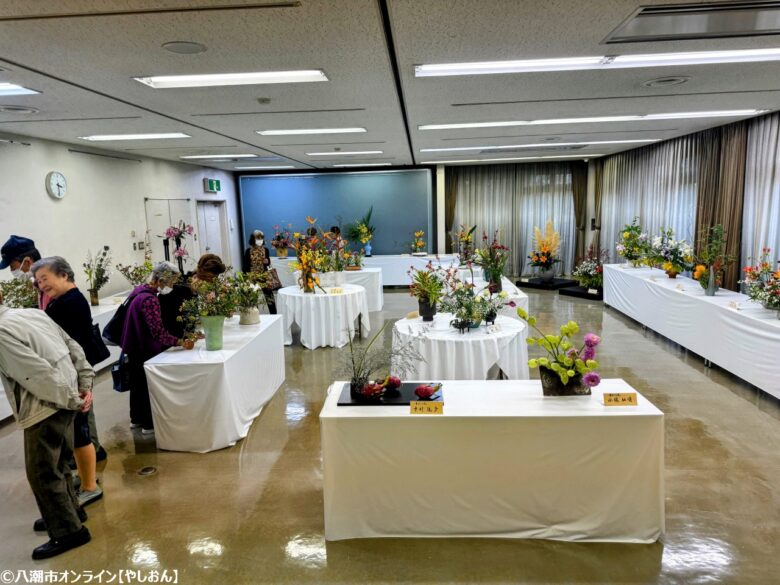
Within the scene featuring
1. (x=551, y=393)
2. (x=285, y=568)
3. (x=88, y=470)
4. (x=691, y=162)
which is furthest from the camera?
(x=691, y=162)

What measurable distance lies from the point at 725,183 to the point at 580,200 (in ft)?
17.2

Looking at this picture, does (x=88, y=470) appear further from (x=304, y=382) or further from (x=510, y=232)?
(x=510, y=232)

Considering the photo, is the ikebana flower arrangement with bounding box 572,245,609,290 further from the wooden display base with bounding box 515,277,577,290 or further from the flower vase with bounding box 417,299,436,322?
the flower vase with bounding box 417,299,436,322

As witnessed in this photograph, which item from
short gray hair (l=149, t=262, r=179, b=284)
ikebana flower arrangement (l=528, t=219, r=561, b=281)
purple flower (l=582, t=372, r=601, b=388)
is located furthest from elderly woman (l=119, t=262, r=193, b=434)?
ikebana flower arrangement (l=528, t=219, r=561, b=281)

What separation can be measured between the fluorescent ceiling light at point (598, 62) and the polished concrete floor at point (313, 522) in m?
2.54

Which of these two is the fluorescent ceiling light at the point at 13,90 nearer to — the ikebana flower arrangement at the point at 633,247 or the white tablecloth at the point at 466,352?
the white tablecloth at the point at 466,352

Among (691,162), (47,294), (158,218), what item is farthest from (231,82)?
(691,162)

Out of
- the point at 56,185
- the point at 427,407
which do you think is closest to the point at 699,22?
the point at 427,407

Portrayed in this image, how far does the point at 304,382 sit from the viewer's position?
510 centimetres

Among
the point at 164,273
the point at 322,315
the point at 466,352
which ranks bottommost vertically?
the point at 322,315

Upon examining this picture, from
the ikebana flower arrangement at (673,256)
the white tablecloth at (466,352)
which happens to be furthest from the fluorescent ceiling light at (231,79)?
the ikebana flower arrangement at (673,256)

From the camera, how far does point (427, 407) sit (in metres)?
2.51

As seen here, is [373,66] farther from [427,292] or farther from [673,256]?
[673,256]

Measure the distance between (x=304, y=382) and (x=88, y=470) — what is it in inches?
90.6
